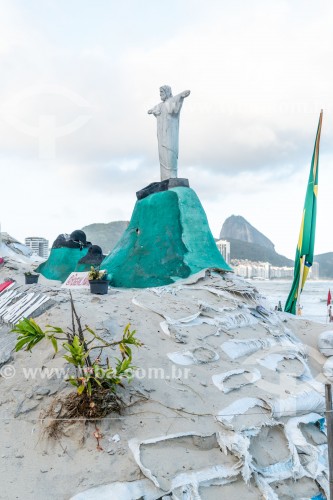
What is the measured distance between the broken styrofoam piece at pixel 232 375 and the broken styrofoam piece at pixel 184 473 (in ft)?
3.52

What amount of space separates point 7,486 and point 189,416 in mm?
1747

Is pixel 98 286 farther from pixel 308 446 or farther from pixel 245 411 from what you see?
pixel 308 446

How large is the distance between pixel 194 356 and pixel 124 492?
236 cm

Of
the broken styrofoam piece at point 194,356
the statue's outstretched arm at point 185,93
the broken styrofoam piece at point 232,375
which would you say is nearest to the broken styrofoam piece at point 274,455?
the broken styrofoam piece at point 232,375

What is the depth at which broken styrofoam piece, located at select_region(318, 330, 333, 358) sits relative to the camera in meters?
7.59

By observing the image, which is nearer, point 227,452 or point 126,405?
point 227,452

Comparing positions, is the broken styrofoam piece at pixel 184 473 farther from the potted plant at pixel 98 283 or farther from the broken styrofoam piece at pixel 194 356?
the potted plant at pixel 98 283

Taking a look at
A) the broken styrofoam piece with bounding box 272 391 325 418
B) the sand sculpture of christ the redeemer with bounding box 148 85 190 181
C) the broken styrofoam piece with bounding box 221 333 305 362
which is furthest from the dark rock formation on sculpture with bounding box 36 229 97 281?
the broken styrofoam piece with bounding box 272 391 325 418

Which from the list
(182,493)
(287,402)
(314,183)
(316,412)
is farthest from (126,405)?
(314,183)

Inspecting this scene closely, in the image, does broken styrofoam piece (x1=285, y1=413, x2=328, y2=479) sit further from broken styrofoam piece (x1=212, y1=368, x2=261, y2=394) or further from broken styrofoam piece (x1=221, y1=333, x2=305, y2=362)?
broken styrofoam piece (x1=221, y1=333, x2=305, y2=362)

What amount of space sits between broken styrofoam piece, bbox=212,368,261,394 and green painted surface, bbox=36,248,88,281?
9299mm

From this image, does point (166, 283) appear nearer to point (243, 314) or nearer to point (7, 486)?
point (243, 314)

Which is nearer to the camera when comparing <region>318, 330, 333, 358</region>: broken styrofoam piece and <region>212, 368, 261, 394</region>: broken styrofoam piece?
<region>212, 368, 261, 394</region>: broken styrofoam piece

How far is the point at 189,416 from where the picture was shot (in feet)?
14.0
